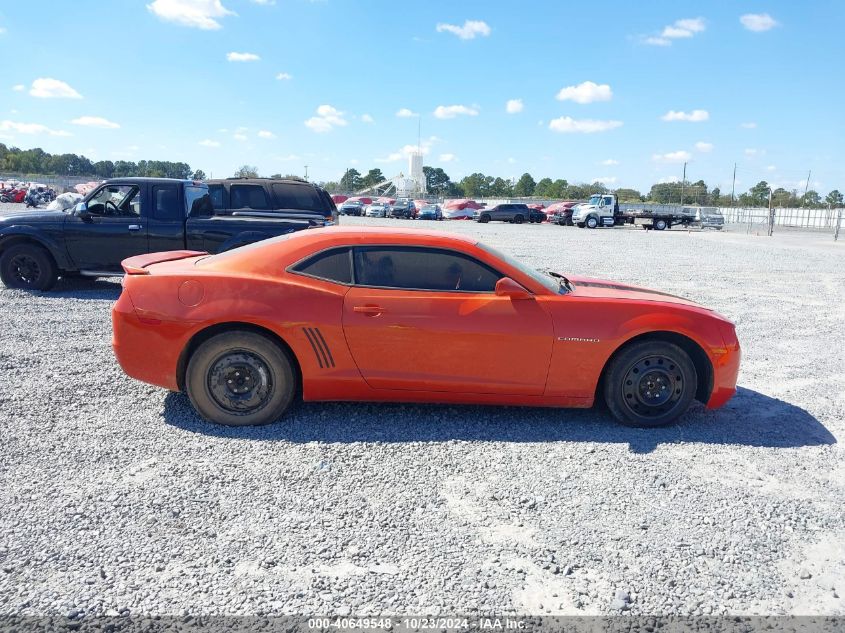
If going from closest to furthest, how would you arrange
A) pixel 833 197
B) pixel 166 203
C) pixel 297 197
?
pixel 166 203, pixel 297 197, pixel 833 197

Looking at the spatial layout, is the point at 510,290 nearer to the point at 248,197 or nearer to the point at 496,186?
the point at 248,197

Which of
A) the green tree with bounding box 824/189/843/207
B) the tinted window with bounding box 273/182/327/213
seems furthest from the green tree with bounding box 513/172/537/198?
the tinted window with bounding box 273/182/327/213

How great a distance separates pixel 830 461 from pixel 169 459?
431 centimetres

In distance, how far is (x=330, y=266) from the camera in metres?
4.29

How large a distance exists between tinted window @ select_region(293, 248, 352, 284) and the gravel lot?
40.9 inches

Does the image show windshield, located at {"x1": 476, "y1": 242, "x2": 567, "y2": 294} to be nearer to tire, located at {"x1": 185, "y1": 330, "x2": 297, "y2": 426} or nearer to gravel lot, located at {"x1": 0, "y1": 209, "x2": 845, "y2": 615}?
gravel lot, located at {"x1": 0, "y1": 209, "x2": 845, "y2": 615}

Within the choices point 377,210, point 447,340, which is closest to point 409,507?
point 447,340

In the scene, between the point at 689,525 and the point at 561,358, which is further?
the point at 561,358

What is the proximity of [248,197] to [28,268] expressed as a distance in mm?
4023

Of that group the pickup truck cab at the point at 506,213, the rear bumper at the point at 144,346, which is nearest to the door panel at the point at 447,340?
the rear bumper at the point at 144,346

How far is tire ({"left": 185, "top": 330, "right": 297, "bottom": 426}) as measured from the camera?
163 inches

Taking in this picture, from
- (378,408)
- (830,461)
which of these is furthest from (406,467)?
(830,461)

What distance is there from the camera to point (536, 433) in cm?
427

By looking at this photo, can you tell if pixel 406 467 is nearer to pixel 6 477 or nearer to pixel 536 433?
pixel 536 433
